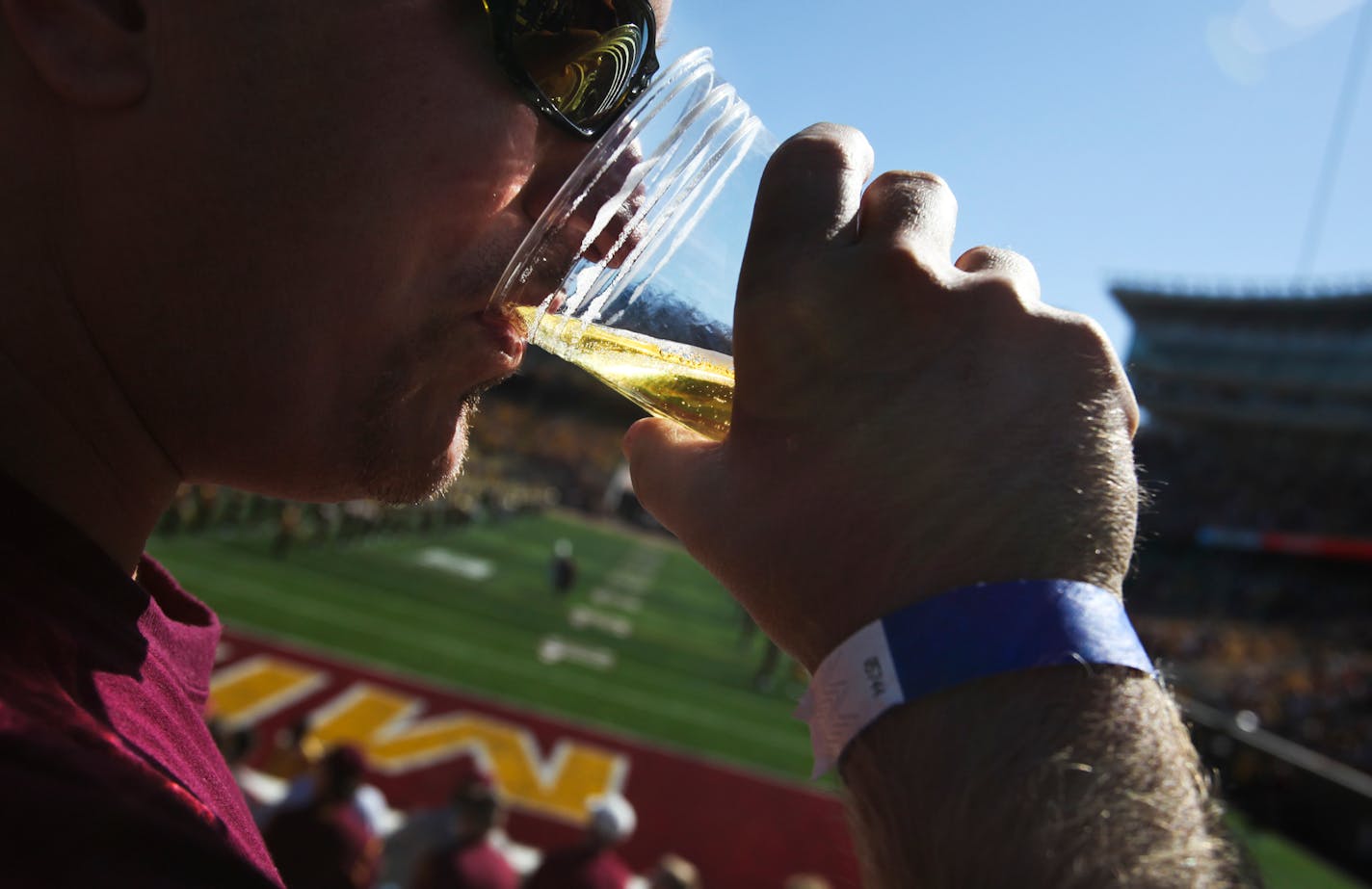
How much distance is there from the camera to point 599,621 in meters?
20.3

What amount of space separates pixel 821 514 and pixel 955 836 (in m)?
0.33

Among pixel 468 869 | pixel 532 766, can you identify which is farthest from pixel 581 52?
pixel 532 766

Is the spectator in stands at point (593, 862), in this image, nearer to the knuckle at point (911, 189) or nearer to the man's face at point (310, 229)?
the man's face at point (310, 229)

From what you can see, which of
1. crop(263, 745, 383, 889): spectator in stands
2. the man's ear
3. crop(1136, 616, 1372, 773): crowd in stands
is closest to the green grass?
crop(1136, 616, 1372, 773): crowd in stands

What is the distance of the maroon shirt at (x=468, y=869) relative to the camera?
5.02 meters

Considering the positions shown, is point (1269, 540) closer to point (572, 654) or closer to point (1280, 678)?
point (1280, 678)

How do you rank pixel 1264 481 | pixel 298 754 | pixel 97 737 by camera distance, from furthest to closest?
1. pixel 1264 481
2. pixel 298 754
3. pixel 97 737

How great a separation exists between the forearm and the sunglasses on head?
2.89 ft

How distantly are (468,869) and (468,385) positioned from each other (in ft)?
14.7

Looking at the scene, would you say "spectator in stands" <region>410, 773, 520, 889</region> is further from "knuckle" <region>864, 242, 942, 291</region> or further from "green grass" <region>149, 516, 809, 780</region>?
"green grass" <region>149, 516, 809, 780</region>

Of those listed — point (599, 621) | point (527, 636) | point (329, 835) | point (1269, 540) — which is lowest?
point (1269, 540)

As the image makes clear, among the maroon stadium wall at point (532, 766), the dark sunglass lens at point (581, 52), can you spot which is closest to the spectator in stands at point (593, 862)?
the maroon stadium wall at point (532, 766)

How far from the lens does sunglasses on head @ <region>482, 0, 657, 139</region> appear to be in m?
1.24

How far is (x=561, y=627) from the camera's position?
18438mm
